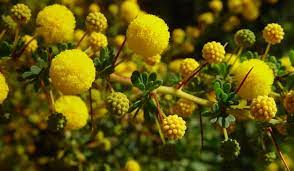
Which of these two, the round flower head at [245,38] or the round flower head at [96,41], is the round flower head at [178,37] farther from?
the round flower head at [96,41]

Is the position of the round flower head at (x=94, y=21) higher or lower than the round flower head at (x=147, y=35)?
higher

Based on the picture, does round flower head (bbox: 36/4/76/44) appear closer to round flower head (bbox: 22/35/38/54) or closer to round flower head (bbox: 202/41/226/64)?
round flower head (bbox: 22/35/38/54)

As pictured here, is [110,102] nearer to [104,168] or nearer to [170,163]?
[104,168]

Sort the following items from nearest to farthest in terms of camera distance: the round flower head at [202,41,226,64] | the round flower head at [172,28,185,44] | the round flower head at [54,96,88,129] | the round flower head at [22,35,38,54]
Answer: the round flower head at [202,41,226,64]
the round flower head at [54,96,88,129]
the round flower head at [22,35,38,54]
the round flower head at [172,28,185,44]

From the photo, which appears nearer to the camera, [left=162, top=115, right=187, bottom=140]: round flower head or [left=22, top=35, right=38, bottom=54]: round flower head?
[left=162, top=115, right=187, bottom=140]: round flower head

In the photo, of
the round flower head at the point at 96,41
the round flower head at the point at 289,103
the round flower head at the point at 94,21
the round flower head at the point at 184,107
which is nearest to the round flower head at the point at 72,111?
the round flower head at the point at 96,41

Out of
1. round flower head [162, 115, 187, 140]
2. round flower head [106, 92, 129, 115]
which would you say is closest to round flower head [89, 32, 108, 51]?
round flower head [106, 92, 129, 115]
